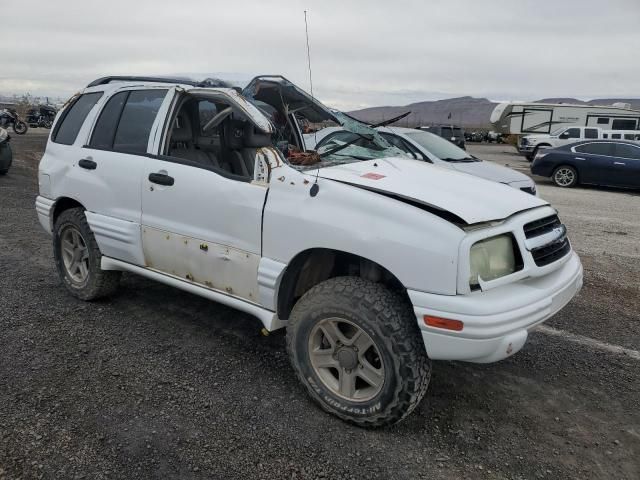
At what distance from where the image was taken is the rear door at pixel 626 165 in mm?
14102

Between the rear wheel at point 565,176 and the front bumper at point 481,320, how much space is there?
1361 centimetres

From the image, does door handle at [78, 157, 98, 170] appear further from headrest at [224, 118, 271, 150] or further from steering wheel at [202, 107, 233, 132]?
headrest at [224, 118, 271, 150]

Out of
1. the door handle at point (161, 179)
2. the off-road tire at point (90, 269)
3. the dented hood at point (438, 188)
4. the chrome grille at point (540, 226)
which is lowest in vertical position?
the off-road tire at point (90, 269)

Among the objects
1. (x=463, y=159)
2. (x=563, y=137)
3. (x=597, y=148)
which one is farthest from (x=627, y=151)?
(x=563, y=137)

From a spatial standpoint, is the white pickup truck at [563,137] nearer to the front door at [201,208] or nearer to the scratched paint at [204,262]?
the front door at [201,208]

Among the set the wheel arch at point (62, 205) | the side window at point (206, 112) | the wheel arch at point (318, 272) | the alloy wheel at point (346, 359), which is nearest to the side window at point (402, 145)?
the side window at point (206, 112)

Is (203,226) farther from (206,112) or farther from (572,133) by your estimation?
(572,133)

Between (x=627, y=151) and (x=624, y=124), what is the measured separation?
19785mm

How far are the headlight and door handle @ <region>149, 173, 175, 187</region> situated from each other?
2.08 meters

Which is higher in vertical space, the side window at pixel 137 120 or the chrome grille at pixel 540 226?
the side window at pixel 137 120

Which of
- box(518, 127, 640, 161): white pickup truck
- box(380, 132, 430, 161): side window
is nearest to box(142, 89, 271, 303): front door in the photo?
box(380, 132, 430, 161): side window

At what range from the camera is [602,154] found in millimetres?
14648

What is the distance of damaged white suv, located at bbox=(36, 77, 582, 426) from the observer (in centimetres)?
270

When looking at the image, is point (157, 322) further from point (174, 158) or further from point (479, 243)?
point (479, 243)
